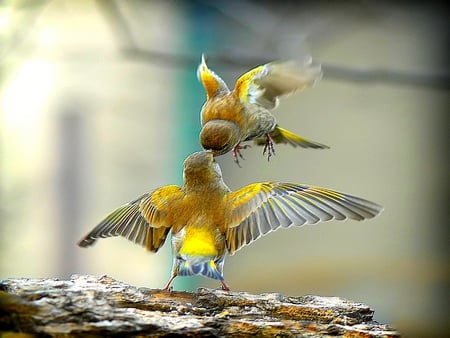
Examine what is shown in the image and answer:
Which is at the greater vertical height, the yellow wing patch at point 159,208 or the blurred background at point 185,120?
the blurred background at point 185,120

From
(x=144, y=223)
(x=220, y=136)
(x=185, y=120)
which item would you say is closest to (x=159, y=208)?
(x=144, y=223)

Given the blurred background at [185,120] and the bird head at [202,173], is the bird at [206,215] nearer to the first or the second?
the bird head at [202,173]

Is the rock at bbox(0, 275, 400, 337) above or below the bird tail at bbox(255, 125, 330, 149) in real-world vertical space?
below

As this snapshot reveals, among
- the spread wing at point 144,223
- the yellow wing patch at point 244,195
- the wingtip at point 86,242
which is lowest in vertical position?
the wingtip at point 86,242

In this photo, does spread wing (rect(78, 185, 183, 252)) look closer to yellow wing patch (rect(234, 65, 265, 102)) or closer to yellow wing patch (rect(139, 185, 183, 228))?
yellow wing patch (rect(139, 185, 183, 228))

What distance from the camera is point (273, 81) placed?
70.9 inches

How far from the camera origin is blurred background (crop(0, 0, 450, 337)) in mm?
4277

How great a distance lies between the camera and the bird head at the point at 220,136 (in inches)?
65.1

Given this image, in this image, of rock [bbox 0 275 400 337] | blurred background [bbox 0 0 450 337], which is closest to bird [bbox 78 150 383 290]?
rock [bbox 0 275 400 337]

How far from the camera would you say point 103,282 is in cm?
164

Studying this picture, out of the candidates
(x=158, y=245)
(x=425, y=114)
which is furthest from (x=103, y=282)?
(x=425, y=114)

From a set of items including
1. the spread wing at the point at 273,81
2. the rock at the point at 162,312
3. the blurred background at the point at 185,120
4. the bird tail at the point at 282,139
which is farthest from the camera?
the blurred background at the point at 185,120

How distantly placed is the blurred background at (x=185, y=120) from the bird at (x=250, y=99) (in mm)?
2217

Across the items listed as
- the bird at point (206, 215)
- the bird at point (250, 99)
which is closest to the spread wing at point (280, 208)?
the bird at point (206, 215)
